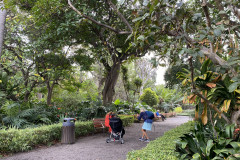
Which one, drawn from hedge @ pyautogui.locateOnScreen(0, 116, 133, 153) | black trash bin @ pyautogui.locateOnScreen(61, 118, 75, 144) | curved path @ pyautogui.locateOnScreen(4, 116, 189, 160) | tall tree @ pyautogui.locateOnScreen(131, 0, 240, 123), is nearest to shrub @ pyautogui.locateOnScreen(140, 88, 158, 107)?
curved path @ pyautogui.locateOnScreen(4, 116, 189, 160)

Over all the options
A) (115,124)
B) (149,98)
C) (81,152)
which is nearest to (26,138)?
(81,152)

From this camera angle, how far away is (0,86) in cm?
898

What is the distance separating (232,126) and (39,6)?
7.10 m

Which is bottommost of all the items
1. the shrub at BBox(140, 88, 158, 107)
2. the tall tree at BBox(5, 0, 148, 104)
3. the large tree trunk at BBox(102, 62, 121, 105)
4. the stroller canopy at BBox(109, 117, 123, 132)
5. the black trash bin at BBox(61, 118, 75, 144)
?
the black trash bin at BBox(61, 118, 75, 144)

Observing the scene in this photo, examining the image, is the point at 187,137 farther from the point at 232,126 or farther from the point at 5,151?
the point at 5,151

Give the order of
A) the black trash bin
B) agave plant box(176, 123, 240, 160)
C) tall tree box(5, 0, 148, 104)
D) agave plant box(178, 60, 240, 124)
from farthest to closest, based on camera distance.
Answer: tall tree box(5, 0, 148, 104)
the black trash bin
agave plant box(178, 60, 240, 124)
agave plant box(176, 123, 240, 160)

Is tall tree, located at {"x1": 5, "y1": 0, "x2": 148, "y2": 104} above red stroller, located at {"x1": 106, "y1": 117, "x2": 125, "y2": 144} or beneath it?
above

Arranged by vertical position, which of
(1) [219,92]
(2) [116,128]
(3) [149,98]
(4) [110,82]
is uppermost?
(4) [110,82]

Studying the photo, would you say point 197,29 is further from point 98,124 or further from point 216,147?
point 98,124

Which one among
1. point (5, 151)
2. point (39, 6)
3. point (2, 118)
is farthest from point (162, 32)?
point (2, 118)

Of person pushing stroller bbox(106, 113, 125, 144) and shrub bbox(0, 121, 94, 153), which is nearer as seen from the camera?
shrub bbox(0, 121, 94, 153)

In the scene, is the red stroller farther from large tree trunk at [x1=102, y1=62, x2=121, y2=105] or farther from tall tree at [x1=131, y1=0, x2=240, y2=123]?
large tree trunk at [x1=102, y1=62, x2=121, y2=105]

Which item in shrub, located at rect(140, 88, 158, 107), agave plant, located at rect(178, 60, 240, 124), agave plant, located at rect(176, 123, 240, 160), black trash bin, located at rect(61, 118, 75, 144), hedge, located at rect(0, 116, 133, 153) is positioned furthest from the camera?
shrub, located at rect(140, 88, 158, 107)

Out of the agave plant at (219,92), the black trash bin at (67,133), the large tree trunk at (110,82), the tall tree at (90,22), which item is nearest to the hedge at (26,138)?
the black trash bin at (67,133)
